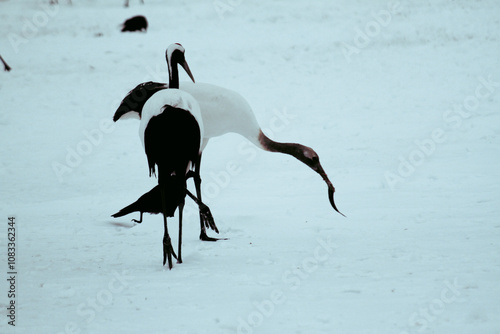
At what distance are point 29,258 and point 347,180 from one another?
14.0 feet

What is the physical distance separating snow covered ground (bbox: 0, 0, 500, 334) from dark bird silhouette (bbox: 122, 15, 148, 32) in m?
0.61

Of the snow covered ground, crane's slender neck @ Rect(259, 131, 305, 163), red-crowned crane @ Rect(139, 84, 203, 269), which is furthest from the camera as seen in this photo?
crane's slender neck @ Rect(259, 131, 305, 163)

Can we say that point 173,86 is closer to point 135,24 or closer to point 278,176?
point 278,176

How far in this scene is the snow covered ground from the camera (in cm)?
324

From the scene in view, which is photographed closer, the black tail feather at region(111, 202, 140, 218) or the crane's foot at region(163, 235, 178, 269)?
the crane's foot at region(163, 235, 178, 269)

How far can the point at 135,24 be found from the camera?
17.8m

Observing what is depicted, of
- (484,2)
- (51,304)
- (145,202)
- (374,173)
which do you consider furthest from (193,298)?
(484,2)

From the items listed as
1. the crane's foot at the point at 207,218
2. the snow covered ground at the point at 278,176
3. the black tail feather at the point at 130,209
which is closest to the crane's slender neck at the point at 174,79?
the crane's foot at the point at 207,218

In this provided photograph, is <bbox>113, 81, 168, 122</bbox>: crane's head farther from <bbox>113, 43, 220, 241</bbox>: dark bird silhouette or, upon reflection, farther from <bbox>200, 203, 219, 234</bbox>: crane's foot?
<bbox>200, 203, 219, 234</bbox>: crane's foot

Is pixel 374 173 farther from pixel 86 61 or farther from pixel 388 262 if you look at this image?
pixel 86 61

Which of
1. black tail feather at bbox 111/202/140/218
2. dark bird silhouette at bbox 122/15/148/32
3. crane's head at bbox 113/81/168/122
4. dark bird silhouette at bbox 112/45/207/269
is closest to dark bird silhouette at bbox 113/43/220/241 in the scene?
crane's head at bbox 113/81/168/122

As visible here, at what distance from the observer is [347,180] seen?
7.17m

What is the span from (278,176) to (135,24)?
1197cm

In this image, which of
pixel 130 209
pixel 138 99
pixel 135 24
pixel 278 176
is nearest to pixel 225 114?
pixel 138 99
